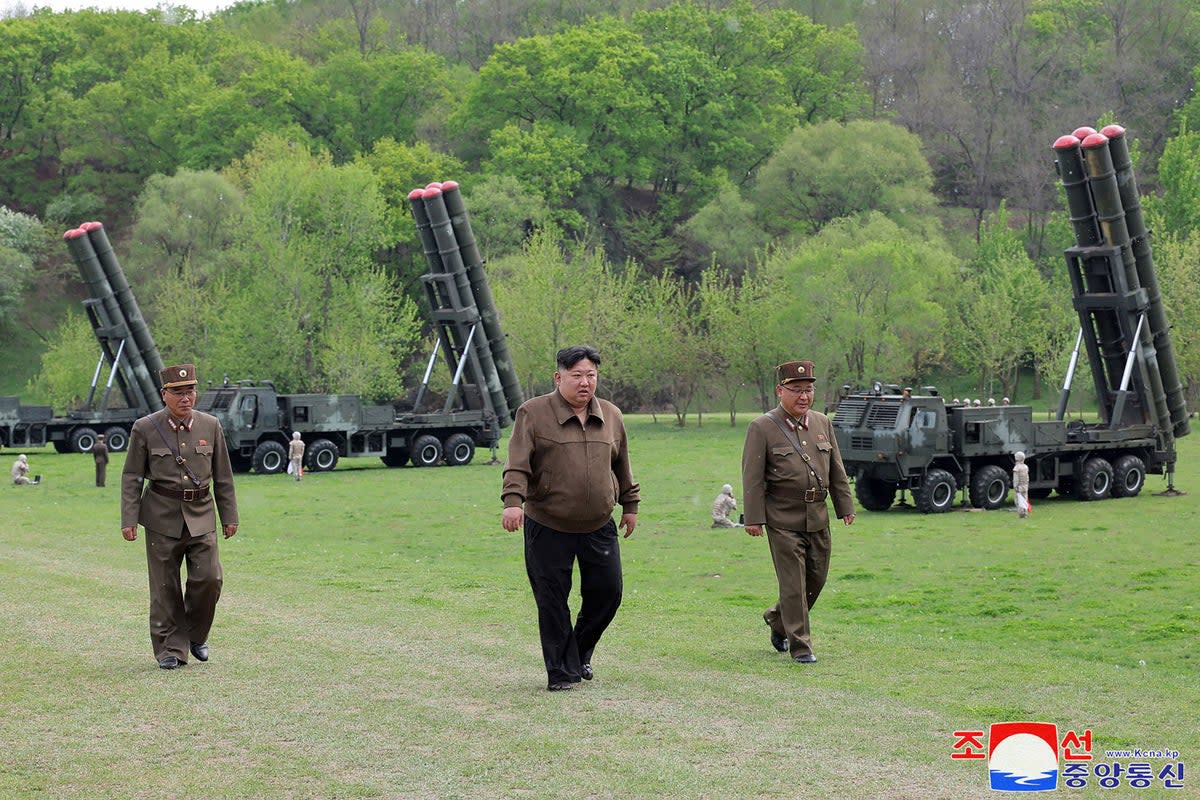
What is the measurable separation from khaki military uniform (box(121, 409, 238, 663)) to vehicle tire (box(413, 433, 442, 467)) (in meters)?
27.8

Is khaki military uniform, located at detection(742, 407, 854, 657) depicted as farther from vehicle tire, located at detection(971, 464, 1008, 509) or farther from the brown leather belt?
vehicle tire, located at detection(971, 464, 1008, 509)

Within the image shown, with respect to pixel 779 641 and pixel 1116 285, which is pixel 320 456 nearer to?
pixel 1116 285

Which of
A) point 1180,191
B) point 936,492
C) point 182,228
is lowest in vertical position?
point 936,492

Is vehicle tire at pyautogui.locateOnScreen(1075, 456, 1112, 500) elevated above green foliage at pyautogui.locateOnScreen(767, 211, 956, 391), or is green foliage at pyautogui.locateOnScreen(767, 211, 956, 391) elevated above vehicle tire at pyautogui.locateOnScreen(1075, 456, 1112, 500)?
green foliage at pyautogui.locateOnScreen(767, 211, 956, 391)

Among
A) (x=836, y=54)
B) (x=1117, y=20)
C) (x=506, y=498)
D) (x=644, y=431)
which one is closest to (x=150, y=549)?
(x=506, y=498)

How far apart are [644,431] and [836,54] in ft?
126

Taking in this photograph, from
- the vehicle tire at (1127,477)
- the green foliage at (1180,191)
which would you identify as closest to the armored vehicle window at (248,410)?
the vehicle tire at (1127,477)

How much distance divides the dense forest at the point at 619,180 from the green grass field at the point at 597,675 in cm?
3810

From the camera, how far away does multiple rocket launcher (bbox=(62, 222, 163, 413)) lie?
44.5 m

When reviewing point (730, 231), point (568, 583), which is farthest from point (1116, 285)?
point (730, 231)

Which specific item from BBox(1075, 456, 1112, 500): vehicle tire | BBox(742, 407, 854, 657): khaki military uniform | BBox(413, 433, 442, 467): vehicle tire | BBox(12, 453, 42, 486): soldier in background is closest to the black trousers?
BBox(742, 407, 854, 657): khaki military uniform

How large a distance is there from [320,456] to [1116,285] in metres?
18.3

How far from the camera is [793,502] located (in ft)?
34.4

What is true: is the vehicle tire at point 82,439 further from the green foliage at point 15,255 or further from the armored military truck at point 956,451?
the green foliage at point 15,255
